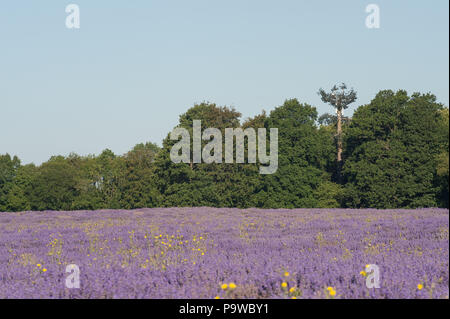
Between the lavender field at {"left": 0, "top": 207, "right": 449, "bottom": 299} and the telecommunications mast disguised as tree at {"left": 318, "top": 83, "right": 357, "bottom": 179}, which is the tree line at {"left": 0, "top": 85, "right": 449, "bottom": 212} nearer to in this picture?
the telecommunications mast disguised as tree at {"left": 318, "top": 83, "right": 357, "bottom": 179}

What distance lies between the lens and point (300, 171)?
39438 millimetres

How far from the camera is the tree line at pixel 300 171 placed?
115ft

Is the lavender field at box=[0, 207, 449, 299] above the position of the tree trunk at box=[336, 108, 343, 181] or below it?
below

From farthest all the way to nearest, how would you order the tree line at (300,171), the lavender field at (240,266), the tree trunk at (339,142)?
the tree trunk at (339,142), the tree line at (300,171), the lavender field at (240,266)

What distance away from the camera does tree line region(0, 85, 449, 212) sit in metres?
34.9

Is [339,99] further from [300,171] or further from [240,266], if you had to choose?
[240,266]

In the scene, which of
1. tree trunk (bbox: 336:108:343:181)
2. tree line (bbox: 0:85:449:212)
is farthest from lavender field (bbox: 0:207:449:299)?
tree trunk (bbox: 336:108:343:181)

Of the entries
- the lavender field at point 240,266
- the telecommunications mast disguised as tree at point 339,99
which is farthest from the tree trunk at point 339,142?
the lavender field at point 240,266

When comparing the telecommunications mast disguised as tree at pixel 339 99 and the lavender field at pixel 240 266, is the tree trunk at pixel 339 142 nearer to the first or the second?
the telecommunications mast disguised as tree at pixel 339 99

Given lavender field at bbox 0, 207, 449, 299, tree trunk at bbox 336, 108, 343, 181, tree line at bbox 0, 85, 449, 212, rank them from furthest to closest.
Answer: tree trunk at bbox 336, 108, 343, 181
tree line at bbox 0, 85, 449, 212
lavender field at bbox 0, 207, 449, 299

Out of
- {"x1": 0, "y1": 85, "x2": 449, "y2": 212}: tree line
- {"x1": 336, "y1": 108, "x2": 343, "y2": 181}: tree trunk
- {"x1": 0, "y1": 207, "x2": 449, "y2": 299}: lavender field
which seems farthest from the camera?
{"x1": 336, "y1": 108, "x2": 343, "y2": 181}: tree trunk

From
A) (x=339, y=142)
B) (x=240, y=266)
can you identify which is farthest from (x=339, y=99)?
(x=240, y=266)
